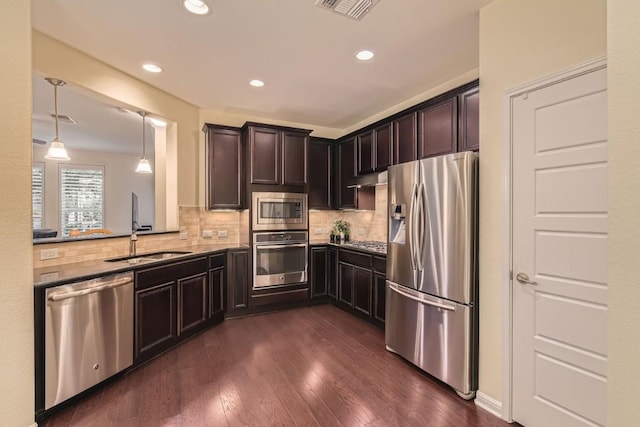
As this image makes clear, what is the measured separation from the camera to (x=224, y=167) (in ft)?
13.6

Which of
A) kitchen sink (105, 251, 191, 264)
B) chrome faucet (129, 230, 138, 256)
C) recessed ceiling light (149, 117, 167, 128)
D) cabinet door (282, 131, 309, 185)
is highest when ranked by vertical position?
recessed ceiling light (149, 117, 167, 128)

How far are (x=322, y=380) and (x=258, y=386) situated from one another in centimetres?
54

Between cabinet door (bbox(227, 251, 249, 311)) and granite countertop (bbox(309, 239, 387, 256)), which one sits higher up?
granite countertop (bbox(309, 239, 387, 256))

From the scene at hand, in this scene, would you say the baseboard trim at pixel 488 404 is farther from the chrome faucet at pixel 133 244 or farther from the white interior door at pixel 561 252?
the chrome faucet at pixel 133 244

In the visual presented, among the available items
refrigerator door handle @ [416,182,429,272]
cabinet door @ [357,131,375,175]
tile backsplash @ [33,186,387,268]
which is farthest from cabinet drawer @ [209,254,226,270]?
refrigerator door handle @ [416,182,429,272]

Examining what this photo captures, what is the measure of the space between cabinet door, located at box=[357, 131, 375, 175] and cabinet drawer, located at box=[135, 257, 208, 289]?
244 centimetres

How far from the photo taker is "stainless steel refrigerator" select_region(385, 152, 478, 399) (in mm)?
2213

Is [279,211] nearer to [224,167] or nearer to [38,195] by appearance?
[224,167]

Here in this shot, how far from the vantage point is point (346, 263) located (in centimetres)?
423

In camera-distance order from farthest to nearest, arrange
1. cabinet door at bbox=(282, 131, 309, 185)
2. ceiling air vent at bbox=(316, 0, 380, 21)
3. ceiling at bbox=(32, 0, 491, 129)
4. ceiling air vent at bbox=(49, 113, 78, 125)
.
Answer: ceiling air vent at bbox=(49, 113, 78, 125)
cabinet door at bbox=(282, 131, 309, 185)
ceiling at bbox=(32, 0, 491, 129)
ceiling air vent at bbox=(316, 0, 380, 21)

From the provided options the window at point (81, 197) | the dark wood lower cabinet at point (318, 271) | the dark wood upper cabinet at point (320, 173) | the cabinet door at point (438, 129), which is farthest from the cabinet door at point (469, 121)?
the window at point (81, 197)

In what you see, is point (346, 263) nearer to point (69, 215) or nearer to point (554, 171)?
point (554, 171)

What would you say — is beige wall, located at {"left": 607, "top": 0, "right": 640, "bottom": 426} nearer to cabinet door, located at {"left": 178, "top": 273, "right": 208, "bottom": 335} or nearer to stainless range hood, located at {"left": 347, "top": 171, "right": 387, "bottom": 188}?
stainless range hood, located at {"left": 347, "top": 171, "right": 387, "bottom": 188}

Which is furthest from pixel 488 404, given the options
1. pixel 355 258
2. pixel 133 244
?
pixel 133 244
